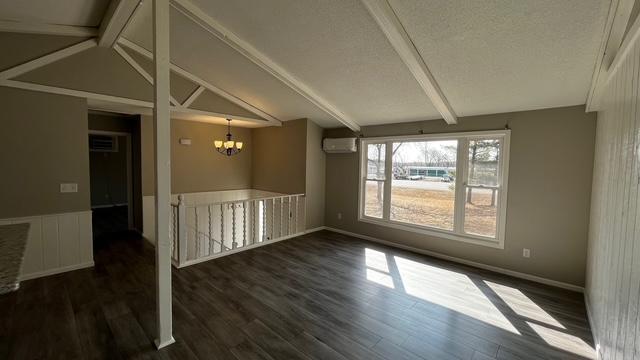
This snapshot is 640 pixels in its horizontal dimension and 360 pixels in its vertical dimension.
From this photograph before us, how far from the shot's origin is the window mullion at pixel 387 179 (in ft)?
16.6

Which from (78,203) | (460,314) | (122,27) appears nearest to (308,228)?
(460,314)

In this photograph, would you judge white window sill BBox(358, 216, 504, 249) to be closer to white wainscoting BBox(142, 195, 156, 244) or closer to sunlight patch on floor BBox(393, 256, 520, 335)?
sunlight patch on floor BBox(393, 256, 520, 335)

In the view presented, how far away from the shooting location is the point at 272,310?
8.86 ft

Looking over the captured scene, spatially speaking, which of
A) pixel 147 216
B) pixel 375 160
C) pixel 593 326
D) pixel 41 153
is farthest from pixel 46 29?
pixel 593 326

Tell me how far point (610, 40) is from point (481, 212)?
2527 millimetres

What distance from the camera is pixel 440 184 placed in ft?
14.6

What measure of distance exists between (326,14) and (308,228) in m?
4.10

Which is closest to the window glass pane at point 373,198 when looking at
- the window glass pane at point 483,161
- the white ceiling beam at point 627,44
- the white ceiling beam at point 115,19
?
the window glass pane at point 483,161

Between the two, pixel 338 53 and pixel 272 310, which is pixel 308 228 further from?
pixel 338 53

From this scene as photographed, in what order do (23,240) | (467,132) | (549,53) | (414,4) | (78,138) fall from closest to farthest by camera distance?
(23,240)
(414,4)
(549,53)
(78,138)
(467,132)

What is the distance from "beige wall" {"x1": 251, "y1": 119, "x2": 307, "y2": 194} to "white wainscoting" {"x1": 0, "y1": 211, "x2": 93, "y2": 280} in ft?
10.8

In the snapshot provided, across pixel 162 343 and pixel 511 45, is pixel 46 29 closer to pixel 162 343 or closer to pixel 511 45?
pixel 162 343

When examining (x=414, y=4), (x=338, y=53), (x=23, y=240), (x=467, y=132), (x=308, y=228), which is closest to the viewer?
(x=23, y=240)

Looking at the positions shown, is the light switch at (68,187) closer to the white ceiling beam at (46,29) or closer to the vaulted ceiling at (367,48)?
the vaulted ceiling at (367,48)
